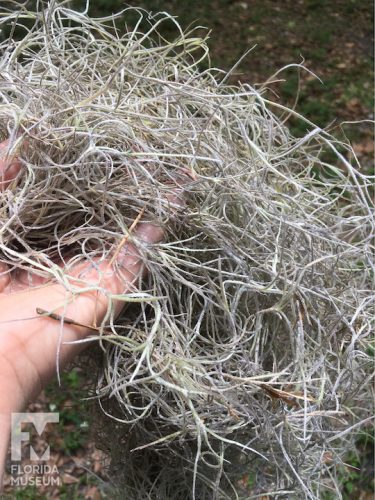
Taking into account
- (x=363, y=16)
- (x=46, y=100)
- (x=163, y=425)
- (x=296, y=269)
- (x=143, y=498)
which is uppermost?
→ (x=46, y=100)

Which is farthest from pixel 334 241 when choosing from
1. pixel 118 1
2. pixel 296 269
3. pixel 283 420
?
pixel 118 1

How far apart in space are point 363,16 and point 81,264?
2.42 meters

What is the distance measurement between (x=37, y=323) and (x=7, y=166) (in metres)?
0.16

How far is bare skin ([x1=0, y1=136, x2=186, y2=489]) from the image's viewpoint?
54 centimetres

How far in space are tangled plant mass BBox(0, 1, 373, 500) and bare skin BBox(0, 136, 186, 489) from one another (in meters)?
0.01

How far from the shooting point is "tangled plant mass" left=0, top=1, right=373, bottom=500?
569 mm

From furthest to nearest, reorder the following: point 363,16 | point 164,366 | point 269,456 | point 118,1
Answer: point 363,16
point 118,1
point 269,456
point 164,366

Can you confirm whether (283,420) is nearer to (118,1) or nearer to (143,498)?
(143,498)

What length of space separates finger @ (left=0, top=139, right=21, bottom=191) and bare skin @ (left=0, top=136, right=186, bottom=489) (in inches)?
Answer: 3.4

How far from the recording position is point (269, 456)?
2.18 ft

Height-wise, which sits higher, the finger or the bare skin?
the finger

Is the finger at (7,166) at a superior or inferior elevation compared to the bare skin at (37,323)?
superior

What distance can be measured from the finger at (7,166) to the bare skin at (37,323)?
87mm

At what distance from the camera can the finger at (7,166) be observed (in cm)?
59
